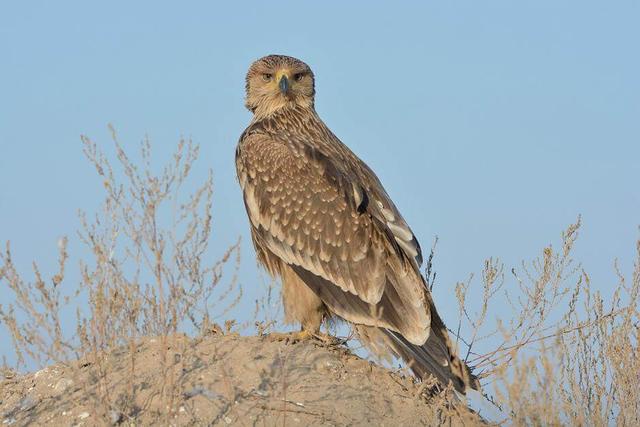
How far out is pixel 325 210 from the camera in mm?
7535

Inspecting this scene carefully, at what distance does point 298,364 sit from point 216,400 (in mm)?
790

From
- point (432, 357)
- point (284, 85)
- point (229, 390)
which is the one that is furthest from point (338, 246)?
point (229, 390)

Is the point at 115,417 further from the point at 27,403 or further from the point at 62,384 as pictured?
the point at 27,403

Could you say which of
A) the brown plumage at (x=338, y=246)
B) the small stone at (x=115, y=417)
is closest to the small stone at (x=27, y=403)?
the small stone at (x=115, y=417)

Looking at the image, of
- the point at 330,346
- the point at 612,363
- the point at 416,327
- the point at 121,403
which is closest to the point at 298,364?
the point at 330,346

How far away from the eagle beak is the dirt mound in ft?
7.55

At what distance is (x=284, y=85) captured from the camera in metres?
8.53

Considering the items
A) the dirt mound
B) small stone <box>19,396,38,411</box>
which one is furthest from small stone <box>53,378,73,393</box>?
small stone <box>19,396,38,411</box>

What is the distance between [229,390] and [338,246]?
74.5 inches

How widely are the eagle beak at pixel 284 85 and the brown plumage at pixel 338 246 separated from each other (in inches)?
17.0

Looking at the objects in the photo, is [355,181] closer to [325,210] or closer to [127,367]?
[325,210]

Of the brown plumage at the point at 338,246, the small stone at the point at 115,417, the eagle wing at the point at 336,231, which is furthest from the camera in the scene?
the eagle wing at the point at 336,231

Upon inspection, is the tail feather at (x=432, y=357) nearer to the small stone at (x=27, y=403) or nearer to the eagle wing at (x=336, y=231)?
the eagle wing at (x=336, y=231)

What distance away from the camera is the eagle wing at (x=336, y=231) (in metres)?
7.05
